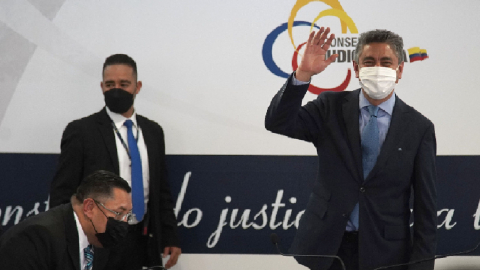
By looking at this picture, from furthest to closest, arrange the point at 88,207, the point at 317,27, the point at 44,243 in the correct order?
the point at 317,27 < the point at 88,207 < the point at 44,243

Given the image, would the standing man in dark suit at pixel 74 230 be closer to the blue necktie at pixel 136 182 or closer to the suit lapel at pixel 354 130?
the blue necktie at pixel 136 182

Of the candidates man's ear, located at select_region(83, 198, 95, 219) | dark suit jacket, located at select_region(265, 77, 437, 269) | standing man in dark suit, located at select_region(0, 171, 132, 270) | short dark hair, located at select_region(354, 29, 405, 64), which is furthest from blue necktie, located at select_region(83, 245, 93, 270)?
short dark hair, located at select_region(354, 29, 405, 64)

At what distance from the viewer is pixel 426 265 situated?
1.96 m

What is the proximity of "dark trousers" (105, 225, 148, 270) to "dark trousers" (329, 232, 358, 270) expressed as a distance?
129 centimetres

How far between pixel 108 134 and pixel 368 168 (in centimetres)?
157

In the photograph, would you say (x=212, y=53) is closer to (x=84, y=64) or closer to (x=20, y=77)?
(x=84, y=64)

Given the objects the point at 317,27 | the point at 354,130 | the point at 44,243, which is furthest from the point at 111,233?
the point at 317,27

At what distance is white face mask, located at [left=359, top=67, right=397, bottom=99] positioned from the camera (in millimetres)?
2084

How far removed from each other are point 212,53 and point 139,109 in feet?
1.94

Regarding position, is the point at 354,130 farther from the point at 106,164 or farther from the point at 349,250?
the point at 106,164

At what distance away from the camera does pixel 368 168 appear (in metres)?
2.08

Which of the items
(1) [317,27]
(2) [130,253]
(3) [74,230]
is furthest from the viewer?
(1) [317,27]

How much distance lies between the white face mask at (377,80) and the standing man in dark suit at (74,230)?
3.40ft

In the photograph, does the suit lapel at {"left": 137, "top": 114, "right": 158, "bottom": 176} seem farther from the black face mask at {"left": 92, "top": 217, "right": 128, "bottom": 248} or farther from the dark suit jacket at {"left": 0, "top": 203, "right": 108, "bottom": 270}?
the dark suit jacket at {"left": 0, "top": 203, "right": 108, "bottom": 270}
